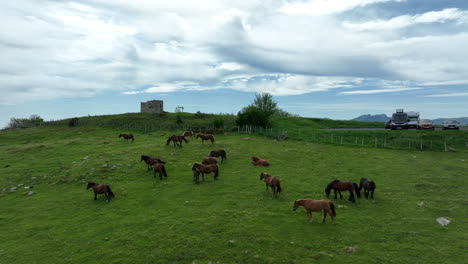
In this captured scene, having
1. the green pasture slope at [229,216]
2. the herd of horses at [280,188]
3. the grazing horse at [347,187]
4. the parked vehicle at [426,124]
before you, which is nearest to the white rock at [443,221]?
Result: the green pasture slope at [229,216]

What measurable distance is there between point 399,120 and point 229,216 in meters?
49.6

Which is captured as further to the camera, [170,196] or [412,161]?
[412,161]

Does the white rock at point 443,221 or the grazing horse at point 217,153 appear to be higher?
the grazing horse at point 217,153

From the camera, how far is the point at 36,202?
18.7 m

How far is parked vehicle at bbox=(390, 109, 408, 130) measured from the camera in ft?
164

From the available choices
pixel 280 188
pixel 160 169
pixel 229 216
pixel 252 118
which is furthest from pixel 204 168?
pixel 252 118

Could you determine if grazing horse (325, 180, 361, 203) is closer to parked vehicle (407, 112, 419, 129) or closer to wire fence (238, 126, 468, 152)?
wire fence (238, 126, 468, 152)

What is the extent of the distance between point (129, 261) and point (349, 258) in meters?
8.81

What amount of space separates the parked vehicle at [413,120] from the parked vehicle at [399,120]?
2.10 feet

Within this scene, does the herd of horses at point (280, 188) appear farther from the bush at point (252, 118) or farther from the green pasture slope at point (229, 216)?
the bush at point (252, 118)

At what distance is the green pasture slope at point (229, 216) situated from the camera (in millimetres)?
10750

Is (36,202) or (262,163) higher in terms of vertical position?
(262,163)

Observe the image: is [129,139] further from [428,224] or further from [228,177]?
[428,224]

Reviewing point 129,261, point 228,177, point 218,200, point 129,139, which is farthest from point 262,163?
point 129,139
